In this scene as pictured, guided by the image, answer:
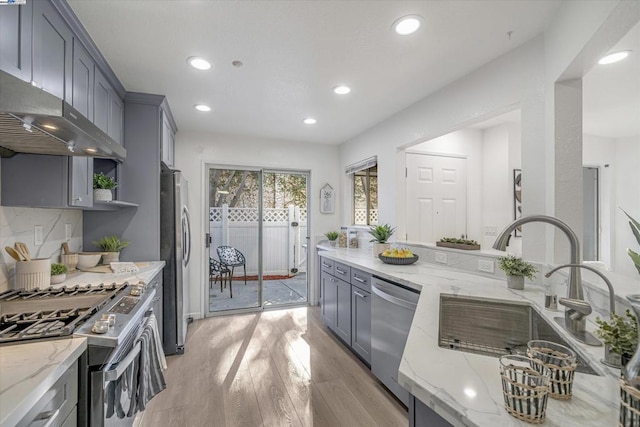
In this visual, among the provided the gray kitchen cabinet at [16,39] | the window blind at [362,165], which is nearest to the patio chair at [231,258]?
the window blind at [362,165]

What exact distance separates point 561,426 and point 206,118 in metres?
3.73

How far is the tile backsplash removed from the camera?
165 centimetres

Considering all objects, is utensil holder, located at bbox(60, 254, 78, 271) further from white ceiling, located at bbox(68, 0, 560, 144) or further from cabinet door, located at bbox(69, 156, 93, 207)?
white ceiling, located at bbox(68, 0, 560, 144)

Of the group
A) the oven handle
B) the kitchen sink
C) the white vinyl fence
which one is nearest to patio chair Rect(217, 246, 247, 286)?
the white vinyl fence

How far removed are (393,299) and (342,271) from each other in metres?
0.96

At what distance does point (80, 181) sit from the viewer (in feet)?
5.94

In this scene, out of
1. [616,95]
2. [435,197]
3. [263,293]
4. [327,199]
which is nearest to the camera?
[616,95]

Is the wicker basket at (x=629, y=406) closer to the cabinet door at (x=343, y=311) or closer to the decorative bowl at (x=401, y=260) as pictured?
the decorative bowl at (x=401, y=260)

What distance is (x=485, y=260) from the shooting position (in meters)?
2.20

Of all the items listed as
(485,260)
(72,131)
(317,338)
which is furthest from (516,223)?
(317,338)

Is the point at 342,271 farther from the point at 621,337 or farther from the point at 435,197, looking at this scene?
the point at 621,337

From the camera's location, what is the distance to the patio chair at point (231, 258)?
4.14 metres

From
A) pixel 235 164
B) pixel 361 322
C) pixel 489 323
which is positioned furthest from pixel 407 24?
pixel 235 164

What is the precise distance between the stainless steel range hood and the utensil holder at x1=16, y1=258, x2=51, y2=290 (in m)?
0.62
